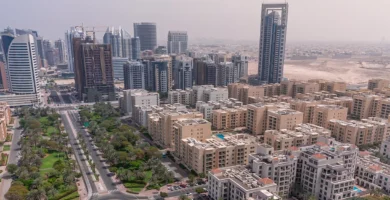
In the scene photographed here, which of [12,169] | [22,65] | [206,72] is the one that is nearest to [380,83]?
[206,72]

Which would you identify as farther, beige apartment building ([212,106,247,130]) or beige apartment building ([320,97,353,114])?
beige apartment building ([320,97,353,114])

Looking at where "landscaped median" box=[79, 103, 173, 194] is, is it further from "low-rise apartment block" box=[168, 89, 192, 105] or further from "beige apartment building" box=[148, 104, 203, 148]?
"low-rise apartment block" box=[168, 89, 192, 105]

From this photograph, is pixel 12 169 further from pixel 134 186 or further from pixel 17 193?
pixel 134 186

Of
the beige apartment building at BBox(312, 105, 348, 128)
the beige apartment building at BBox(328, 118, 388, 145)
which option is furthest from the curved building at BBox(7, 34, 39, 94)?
the beige apartment building at BBox(328, 118, 388, 145)

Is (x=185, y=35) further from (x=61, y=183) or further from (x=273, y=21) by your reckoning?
(x=61, y=183)

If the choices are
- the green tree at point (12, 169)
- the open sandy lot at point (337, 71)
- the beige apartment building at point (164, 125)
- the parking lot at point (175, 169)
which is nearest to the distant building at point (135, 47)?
the open sandy lot at point (337, 71)

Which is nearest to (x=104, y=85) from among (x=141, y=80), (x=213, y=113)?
(x=141, y=80)

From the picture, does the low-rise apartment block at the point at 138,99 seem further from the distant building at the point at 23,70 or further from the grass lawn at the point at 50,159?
the distant building at the point at 23,70

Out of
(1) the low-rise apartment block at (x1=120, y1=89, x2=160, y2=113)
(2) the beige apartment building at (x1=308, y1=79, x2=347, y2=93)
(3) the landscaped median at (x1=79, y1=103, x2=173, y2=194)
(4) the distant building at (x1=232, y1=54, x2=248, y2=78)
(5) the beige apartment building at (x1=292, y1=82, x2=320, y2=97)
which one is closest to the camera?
(3) the landscaped median at (x1=79, y1=103, x2=173, y2=194)
